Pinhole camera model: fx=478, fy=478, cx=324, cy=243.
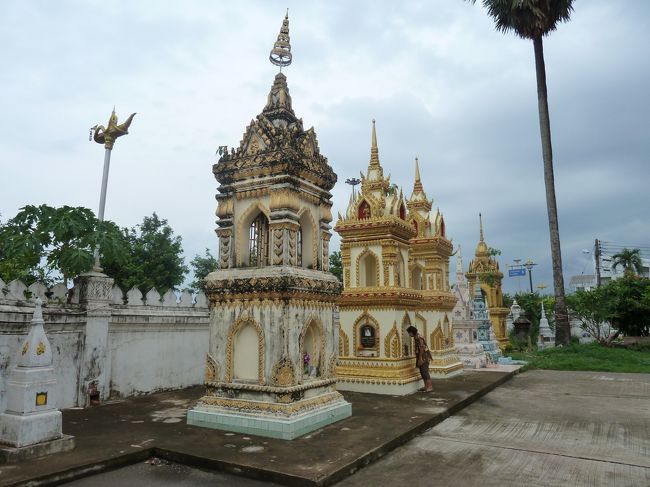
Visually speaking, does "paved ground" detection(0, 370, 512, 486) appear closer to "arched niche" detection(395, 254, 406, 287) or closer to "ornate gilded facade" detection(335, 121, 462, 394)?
"ornate gilded facade" detection(335, 121, 462, 394)

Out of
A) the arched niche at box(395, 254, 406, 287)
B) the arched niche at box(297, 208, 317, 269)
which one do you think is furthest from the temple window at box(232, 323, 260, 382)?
the arched niche at box(395, 254, 406, 287)

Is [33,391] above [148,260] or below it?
below

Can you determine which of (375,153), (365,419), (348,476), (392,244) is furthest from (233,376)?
(375,153)

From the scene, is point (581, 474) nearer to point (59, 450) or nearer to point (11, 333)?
point (59, 450)

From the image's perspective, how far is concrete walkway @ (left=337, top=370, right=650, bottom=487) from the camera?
6.00m

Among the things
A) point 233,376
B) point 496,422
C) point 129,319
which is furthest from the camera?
point 129,319

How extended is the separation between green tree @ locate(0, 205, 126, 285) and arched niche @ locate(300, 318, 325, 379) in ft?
16.2

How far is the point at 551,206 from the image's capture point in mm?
24281

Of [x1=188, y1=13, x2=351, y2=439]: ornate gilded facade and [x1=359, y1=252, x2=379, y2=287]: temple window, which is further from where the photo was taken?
[x1=359, y1=252, x2=379, y2=287]: temple window

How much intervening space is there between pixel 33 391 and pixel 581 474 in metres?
7.35

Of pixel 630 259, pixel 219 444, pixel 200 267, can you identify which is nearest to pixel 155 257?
pixel 200 267

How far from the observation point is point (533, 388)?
13961mm

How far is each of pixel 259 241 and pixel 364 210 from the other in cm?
517

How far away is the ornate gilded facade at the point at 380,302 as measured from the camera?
501 inches
